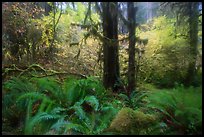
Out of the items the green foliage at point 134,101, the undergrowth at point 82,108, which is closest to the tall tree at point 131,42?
the undergrowth at point 82,108

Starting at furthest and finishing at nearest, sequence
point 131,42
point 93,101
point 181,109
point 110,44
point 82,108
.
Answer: point 131,42 < point 110,44 < point 82,108 < point 93,101 < point 181,109

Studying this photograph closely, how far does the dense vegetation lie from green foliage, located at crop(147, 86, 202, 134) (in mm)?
15

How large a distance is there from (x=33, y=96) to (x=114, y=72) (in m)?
2.69

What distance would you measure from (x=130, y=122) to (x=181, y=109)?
830mm

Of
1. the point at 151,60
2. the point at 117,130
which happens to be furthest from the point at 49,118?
the point at 151,60

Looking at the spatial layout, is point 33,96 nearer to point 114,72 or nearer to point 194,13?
point 114,72

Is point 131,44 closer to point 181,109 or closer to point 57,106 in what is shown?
point 57,106

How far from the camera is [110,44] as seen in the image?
6.74 m

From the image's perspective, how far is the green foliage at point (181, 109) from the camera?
4082 mm

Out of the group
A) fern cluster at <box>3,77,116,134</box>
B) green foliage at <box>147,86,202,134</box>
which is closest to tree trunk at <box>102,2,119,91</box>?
fern cluster at <box>3,77,116,134</box>

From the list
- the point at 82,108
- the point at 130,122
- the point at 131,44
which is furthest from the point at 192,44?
the point at 130,122

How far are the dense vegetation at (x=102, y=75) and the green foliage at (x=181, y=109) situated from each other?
1 cm

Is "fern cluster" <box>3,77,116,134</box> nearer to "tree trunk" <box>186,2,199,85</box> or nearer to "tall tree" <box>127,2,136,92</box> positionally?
"tall tree" <box>127,2,136,92</box>

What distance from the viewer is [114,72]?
23.7ft
